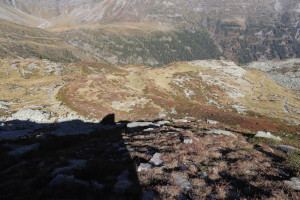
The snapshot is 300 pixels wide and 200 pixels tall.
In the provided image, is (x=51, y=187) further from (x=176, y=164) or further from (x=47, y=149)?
(x=47, y=149)

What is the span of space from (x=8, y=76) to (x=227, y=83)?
106 m

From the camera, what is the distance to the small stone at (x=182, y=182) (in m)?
7.64

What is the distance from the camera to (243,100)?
63781 millimetres

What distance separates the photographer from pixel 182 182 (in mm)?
7984

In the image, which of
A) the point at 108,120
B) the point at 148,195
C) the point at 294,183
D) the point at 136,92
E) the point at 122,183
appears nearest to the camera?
the point at 148,195

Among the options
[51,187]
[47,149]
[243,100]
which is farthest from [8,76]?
[243,100]

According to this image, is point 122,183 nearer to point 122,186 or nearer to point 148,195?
point 122,186

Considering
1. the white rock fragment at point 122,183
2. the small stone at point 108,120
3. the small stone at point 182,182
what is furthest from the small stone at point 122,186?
the small stone at point 108,120

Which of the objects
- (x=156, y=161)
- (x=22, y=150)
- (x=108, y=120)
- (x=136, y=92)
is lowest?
(x=136, y=92)

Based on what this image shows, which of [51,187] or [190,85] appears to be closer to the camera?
[51,187]

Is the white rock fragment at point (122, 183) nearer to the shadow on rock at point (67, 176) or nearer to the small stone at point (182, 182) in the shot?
the shadow on rock at point (67, 176)

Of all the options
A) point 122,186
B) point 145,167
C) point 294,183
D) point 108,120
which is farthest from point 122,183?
point 108,120

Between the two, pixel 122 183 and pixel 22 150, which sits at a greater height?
pixel 122 183

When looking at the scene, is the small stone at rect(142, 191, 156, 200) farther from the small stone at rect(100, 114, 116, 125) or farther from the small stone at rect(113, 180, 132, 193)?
the small stone at rect(100, 114, 116, 125)
